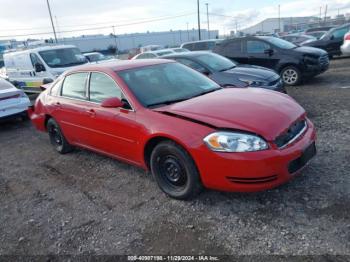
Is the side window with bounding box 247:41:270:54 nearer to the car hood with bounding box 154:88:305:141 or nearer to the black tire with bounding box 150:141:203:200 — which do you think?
the car hood with bounding box 154:88:305:141

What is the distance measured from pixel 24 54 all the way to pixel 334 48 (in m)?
13.8

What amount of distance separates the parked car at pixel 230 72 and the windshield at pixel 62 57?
512 cm

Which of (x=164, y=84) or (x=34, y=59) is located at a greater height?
(x=164, y=84)

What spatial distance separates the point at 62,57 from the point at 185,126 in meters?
9.96

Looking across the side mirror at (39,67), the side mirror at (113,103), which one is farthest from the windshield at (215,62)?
the side mirror at (39,67)

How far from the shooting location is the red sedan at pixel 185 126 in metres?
3.19

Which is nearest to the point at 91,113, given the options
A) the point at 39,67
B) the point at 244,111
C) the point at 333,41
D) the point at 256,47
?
the point at 244,111

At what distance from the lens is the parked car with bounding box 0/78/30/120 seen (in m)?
8.13

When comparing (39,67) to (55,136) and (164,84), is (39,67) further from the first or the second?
(164,84)

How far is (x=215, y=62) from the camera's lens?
8.23 metres

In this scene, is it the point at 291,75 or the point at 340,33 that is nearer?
the point at 291,75

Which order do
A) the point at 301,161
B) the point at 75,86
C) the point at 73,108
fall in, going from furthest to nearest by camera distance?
the point at 75,86 < the point at 73,108 < the point at 301,161

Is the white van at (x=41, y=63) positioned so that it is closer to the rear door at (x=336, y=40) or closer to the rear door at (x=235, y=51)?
the rear door at (x=235, y=51)

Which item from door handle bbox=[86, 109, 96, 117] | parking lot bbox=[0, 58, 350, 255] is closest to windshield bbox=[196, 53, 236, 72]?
parking lot bbox=[0, 58, 350, 255]
